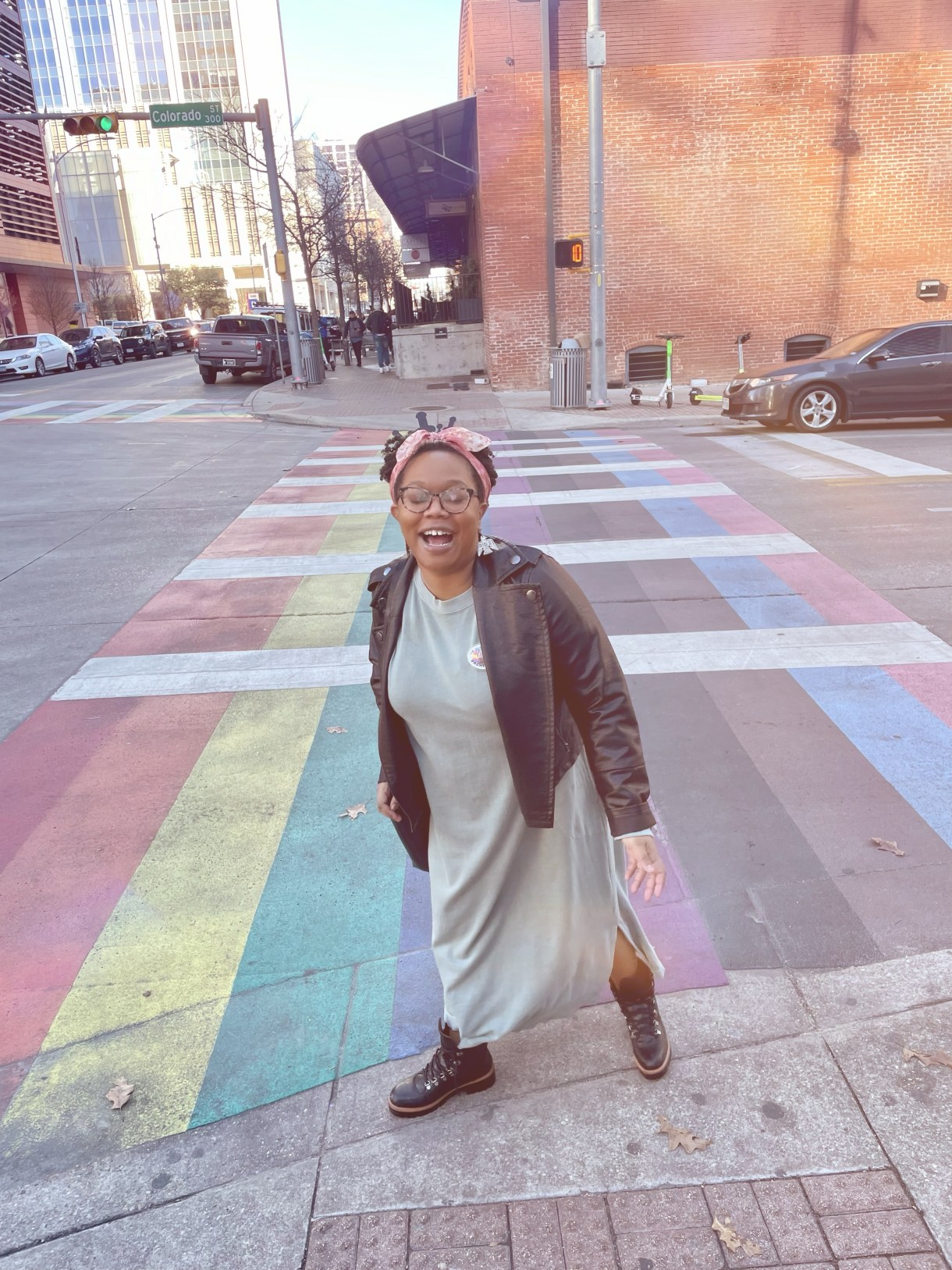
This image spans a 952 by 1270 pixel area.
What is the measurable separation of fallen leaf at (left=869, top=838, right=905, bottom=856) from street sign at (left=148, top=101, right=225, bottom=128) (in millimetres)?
21761

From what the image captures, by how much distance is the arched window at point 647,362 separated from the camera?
71.0 feet

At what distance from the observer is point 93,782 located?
4.66 meters

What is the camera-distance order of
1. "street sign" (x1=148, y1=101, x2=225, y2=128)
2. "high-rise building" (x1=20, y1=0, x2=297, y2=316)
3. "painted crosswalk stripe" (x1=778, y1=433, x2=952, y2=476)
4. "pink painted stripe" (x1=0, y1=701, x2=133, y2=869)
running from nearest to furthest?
"pink painted stripe" (x1=0, y1=701, x2=133, y2=869) < "painted crosswalk stripe" (x1=778, y1=433, x2=952, y2=476) < "street sign" (x1=148, y1=101, x2=225, y2=128) < "high-rise building" (x1=20, y1=0, x2=297, y2=316)

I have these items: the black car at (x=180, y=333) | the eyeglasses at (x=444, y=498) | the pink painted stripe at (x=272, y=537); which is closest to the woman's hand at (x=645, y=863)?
the eyeglasses at (x=444, y=498)

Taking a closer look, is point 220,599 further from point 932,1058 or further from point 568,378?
point 568,378

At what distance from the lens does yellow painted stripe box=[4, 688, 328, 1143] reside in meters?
2.80

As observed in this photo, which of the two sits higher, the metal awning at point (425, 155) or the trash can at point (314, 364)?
the metal awning at point (425, 155)

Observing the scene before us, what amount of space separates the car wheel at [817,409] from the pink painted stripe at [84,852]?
11.4m

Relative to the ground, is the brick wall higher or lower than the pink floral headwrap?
higher

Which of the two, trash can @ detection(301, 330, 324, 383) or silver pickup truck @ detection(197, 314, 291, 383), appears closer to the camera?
trash can @ detection(301, 330, 324, 383)

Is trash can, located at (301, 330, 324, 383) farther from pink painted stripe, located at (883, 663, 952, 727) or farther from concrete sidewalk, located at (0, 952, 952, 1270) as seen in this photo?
concrete sidewalk, located at (0, 952, 952, 1270)

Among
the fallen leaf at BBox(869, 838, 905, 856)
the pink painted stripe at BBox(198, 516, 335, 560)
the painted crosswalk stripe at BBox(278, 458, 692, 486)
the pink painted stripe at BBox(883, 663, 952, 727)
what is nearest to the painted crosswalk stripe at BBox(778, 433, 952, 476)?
the painted crosswalk stripe at BBox(278, 458, 692, 486)

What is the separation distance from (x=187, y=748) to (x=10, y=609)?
3.35m

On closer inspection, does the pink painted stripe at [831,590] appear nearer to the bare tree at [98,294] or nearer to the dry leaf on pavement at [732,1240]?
the dry leaf on pavement at [732,1240]
